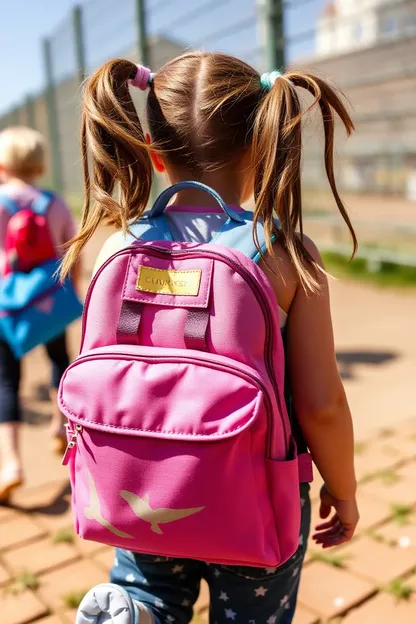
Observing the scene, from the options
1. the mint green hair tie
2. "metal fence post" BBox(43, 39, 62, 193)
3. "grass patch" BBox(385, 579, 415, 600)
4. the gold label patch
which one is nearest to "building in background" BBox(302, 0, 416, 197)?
"grass patch" BBox(385, 579, 415, 600)

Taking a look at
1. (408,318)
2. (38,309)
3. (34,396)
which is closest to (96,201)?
(38,309)

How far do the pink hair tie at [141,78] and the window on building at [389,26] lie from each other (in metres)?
5.40

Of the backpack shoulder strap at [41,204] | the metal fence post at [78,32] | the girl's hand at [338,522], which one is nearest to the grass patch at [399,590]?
the girl's hand at [338,522]

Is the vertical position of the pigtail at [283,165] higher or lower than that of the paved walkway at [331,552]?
higher

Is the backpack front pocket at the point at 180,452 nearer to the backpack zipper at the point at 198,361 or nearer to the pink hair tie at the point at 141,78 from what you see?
the backpack zipper at the point at 198,361

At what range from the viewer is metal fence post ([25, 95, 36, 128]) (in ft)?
46.9

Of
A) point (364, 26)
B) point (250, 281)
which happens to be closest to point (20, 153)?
point (250, 281)

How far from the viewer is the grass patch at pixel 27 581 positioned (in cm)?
224

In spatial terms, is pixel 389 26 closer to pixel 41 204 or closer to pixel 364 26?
pixel 364 26

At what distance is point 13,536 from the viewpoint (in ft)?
8.43

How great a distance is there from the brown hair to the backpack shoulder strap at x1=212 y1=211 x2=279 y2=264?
0.02 m

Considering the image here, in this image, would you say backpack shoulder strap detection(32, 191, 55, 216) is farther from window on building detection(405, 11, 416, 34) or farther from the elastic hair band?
window on building detection(405, 11, 416, 34)

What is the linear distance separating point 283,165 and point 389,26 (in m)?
5.71

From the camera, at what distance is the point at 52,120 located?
12375mm
